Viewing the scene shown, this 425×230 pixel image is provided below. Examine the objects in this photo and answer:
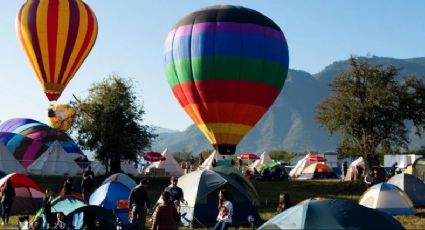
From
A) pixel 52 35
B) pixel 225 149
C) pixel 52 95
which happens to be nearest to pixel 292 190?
pixel 225 149

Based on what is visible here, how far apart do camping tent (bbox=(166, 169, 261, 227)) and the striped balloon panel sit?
A: 2909cm

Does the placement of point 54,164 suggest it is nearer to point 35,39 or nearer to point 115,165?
point 115,165

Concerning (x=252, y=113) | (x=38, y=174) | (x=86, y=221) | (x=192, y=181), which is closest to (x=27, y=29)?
(x=38, y=174)

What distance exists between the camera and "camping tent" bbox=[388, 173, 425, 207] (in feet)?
81.2

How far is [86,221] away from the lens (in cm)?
1614

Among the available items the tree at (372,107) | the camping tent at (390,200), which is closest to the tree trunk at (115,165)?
the tree at (372,107)

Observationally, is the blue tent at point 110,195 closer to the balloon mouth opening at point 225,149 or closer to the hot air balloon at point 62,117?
the balloon mouth opening at point 225,149

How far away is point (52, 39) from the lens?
4144 centimetres

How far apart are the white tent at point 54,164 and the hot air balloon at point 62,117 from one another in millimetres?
3636

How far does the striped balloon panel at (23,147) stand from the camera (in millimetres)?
46656

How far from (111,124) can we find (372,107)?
1838cm

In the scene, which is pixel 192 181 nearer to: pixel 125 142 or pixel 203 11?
pixel 203 11

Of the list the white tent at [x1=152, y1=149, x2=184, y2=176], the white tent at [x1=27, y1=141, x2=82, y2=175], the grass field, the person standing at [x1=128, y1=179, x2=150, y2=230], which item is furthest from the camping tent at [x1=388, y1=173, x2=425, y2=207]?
the white tent at [x1=152, y1=149, x2=184, y2=176]

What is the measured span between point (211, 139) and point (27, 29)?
1602 cm
